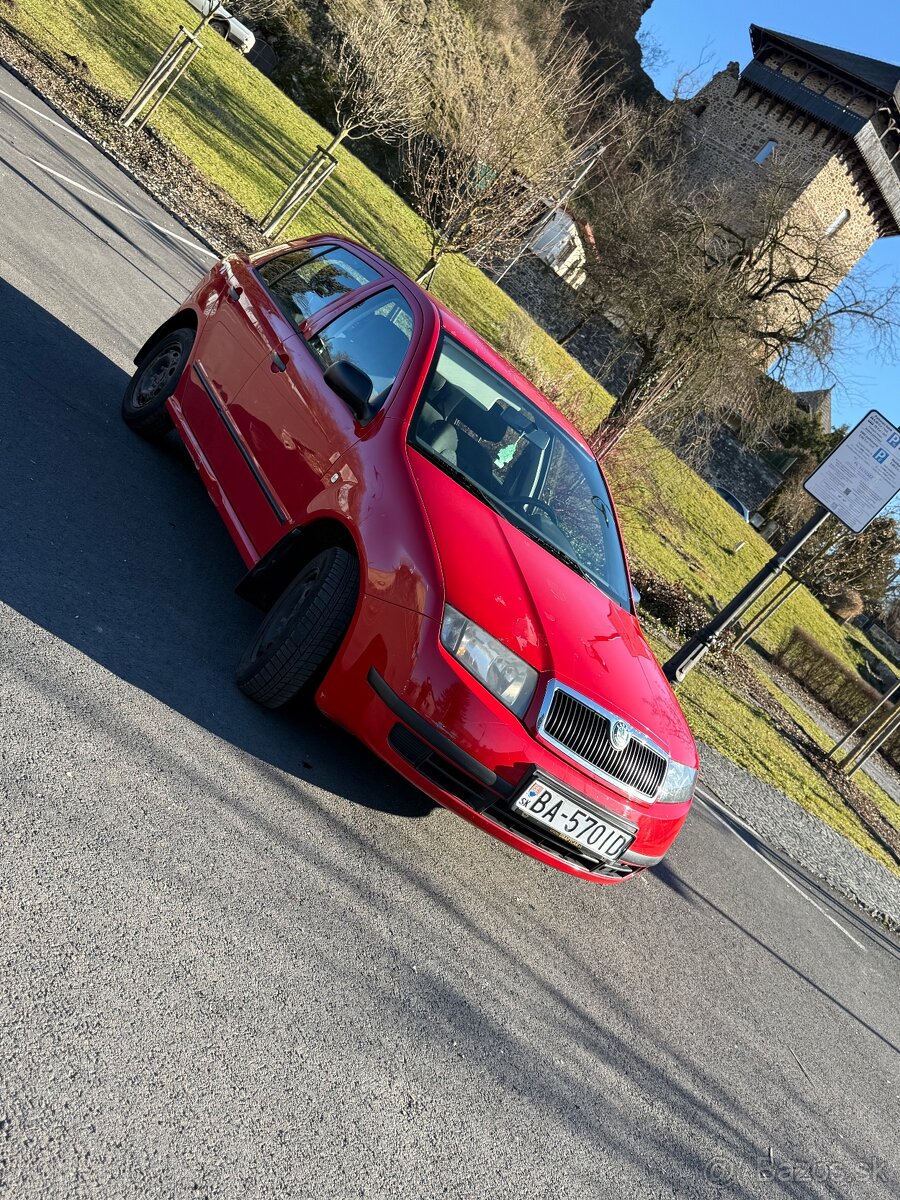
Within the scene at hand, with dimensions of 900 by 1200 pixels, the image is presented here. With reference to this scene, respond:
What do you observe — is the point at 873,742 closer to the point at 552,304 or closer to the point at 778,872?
the point at 778,872

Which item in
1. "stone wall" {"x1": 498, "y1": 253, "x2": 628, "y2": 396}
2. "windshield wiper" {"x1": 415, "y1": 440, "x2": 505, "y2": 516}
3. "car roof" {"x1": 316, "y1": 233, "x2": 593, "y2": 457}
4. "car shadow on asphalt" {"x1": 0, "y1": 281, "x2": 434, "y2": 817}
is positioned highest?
"stone wall" {"x1": 498, "y1": 253, "x2": 628, "y2": 396}

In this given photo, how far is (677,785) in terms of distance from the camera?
456 cm

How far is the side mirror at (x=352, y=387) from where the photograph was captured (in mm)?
4609

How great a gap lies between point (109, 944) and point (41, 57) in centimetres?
1703

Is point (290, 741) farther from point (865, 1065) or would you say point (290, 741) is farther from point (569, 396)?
point (569, 396)

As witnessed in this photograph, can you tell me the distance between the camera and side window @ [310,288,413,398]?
4.98 m

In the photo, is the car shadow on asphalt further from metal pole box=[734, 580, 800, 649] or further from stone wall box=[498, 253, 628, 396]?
stone wall box=[498, 253, 628, 396]

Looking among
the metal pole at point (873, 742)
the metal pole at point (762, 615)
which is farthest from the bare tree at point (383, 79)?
the metal pole at point (873, 742)

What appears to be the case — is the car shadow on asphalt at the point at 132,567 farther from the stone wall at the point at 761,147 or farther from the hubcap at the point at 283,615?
the stone wall at the point at 761,147

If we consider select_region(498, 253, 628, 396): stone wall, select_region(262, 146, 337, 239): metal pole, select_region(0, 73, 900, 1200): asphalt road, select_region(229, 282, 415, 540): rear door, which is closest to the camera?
select_region(0, 73, 900, 1200): asphalt road

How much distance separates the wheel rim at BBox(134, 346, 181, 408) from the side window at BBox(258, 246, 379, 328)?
2.46 ft

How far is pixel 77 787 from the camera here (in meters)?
3.25

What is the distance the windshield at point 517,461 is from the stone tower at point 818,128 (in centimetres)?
4779

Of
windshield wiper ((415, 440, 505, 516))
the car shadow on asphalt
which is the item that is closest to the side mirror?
windshield wiper ((415, 440, 505, 516))
